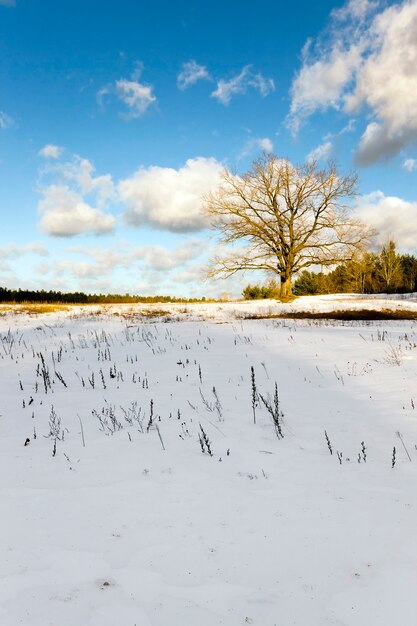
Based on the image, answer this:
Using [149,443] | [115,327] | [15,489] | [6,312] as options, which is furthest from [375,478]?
[6,312]

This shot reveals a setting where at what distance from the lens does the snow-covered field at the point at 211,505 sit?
1844 millimetres

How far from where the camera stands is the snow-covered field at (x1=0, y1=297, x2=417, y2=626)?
184 centimetres

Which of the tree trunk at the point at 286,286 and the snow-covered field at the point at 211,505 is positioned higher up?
the tree trunk at the point at 286,286

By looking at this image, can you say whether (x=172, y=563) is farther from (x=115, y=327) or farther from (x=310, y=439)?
(x=115, y=327)

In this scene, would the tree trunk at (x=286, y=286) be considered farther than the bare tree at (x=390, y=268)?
No

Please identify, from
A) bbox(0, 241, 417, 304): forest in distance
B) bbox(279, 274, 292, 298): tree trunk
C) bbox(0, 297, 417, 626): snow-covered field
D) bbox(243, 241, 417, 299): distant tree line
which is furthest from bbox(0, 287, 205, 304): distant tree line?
bbox(0, 297, 417, 626): snow-covered field

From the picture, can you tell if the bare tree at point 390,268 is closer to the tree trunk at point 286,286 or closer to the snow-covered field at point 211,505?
the tree trunk at point 286,286

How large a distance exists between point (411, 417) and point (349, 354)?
10.4 feet

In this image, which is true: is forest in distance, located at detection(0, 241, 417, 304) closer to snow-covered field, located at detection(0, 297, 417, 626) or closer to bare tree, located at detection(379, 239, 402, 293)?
bare tree, located at detection(379, 239, 402, 293)

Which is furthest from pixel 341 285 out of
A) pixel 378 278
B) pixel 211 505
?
pixel 211 505

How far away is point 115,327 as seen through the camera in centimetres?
1293

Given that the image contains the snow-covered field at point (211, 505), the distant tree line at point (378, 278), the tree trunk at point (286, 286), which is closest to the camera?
the snow-covered field at point (211, 505)

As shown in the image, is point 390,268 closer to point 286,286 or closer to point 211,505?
point 286,286

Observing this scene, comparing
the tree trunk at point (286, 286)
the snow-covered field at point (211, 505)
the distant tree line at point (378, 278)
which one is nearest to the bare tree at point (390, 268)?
the distant tree line at point (378, 278)
